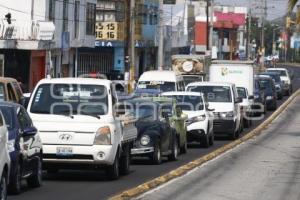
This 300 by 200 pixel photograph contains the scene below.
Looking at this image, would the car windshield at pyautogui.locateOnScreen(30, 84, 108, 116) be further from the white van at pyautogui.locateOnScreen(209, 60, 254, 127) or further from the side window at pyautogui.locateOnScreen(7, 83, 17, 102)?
the white van at pyautogui.locateOnScreen(209, 60, 254, 127)

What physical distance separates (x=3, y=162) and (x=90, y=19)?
156 feet

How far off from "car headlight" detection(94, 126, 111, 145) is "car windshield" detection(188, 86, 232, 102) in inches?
640

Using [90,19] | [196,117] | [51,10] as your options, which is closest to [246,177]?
[196,117]

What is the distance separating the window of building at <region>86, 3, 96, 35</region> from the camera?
59.9 metres

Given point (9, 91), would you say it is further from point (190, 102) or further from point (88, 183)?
point (190, 102)

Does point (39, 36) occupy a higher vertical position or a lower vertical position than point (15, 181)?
higher

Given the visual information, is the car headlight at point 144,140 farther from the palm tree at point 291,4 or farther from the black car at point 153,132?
the palm tree at point 291,4

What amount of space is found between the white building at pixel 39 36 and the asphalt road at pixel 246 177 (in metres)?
17.0

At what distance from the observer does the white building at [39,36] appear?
4462cm

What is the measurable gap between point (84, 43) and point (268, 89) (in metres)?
12.8

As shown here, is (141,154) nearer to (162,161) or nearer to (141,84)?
(162,161)

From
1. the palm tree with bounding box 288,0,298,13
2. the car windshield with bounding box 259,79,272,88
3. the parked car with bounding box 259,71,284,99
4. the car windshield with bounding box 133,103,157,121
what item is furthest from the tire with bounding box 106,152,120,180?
the parked car with bounding box 259,71,284,99

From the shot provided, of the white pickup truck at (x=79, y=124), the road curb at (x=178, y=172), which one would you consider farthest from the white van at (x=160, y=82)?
the white pickup truck at (x=79, y=124)

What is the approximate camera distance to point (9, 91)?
23.1 meters
